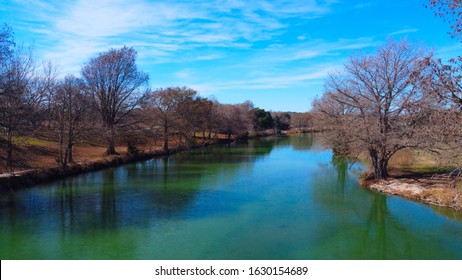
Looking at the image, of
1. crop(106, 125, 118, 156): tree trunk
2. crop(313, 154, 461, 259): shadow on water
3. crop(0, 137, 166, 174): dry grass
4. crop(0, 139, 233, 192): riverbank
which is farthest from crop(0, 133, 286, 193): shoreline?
crop(313, 154, 461, 259): shadow on water

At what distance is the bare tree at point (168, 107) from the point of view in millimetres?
45844

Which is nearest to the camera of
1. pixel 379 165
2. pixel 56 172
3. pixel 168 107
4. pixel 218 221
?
pixel 218 221

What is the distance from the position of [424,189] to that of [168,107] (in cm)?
3420

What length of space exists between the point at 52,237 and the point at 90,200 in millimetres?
6403

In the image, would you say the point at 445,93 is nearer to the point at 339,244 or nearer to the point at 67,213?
the point at 339,244

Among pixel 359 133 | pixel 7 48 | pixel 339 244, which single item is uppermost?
pixel 7 48

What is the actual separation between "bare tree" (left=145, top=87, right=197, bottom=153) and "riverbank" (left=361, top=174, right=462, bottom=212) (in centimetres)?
2715

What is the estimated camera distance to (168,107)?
4834cm

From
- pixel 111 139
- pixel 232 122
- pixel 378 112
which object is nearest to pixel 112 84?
pixel 111 139

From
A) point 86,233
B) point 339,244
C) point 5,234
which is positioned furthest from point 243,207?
point 5,234

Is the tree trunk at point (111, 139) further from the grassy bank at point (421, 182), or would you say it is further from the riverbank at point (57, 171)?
the grassy bank at point (421, 182)

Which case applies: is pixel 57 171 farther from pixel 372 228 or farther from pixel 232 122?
pixel 232 122

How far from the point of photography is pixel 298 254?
1215 cm

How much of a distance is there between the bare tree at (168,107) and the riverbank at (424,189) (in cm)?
2715
